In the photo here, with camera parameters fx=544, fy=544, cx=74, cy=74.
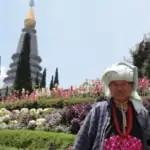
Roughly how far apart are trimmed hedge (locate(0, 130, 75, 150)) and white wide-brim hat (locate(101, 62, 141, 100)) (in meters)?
5.67

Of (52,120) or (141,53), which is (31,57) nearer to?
(141,53)

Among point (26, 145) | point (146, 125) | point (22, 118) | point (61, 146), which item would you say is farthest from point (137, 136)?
point (22, 118)

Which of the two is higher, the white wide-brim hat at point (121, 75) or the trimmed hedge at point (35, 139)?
the white wide-brim hat at point (121, 75)

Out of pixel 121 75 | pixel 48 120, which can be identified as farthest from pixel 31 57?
pixel 121 75

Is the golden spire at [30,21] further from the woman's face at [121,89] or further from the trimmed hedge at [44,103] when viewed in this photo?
the woman's face at [121,89]

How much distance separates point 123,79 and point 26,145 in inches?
284

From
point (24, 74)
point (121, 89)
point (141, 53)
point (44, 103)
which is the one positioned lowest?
point (121, 89)

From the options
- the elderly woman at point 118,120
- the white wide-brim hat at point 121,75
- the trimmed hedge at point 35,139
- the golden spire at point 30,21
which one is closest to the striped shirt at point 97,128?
the elderly woman at point 118,120

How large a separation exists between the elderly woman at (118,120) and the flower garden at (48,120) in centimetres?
229

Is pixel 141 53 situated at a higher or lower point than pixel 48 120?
higher

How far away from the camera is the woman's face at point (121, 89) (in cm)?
393

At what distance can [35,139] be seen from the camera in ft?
34.9

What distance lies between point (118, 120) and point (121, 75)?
0.33 metres

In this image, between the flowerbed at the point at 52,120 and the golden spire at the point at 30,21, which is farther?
the golden spire at the point at 30,21
